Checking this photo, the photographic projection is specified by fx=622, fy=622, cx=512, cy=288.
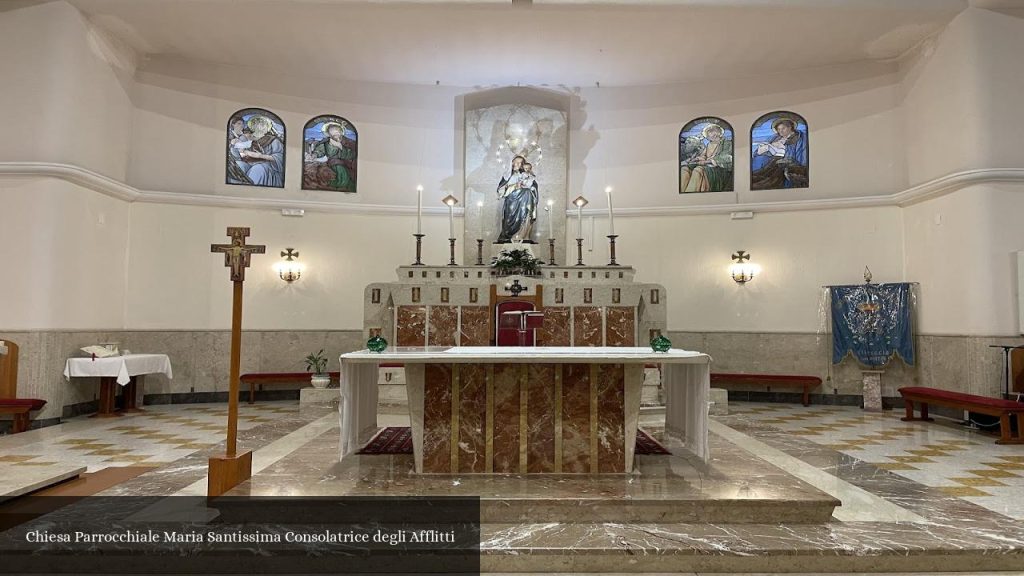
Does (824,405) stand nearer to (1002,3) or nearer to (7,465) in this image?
(1002,3)

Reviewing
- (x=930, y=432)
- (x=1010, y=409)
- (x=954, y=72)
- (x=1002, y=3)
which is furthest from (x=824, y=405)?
(x=1002, y=3)

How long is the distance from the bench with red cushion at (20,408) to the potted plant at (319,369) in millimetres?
3753

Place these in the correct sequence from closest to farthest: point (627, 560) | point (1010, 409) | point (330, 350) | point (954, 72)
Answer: point (627, 560) → point (1010, 409) → point (954, 72) → point (330, 350)

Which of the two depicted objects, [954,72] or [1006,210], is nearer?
[1006,210]

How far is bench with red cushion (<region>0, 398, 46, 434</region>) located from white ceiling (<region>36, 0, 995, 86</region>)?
614 centimetres

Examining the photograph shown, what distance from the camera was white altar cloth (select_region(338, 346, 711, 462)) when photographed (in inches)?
191

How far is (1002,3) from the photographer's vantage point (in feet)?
31.3

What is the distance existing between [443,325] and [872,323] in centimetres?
772

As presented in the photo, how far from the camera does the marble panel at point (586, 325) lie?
10.8 meters

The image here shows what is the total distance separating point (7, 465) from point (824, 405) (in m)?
12.3

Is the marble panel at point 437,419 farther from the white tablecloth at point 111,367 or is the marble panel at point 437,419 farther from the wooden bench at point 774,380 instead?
the wooden bench at point 774,380

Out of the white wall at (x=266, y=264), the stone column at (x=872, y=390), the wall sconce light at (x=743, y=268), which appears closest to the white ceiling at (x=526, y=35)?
the white wall at (x=266, y=264)

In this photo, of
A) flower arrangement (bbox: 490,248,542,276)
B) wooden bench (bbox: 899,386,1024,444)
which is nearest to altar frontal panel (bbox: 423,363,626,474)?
wooden bench (bbox: 899,386,1024,444)

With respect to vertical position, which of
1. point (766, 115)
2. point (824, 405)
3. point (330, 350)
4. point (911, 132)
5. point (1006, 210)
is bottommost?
point (824, 405)
